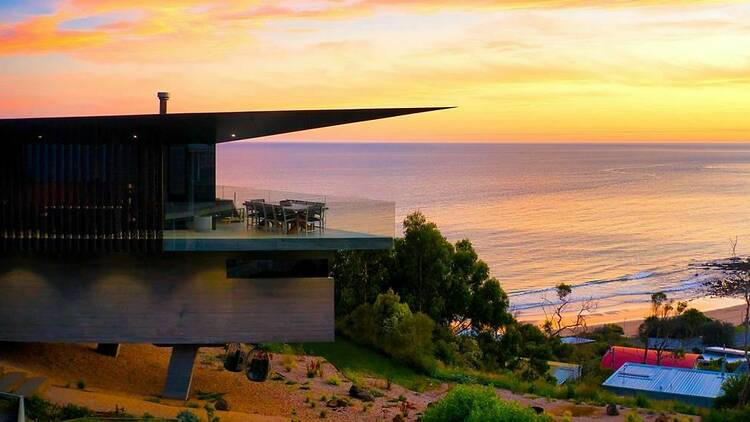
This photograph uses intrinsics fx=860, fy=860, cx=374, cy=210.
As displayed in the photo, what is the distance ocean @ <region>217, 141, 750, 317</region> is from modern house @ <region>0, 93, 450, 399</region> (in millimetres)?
37183

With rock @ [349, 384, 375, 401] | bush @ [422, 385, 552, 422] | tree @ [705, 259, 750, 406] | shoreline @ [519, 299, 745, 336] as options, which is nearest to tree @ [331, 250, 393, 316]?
rock @ [349, 384, 375, 401]

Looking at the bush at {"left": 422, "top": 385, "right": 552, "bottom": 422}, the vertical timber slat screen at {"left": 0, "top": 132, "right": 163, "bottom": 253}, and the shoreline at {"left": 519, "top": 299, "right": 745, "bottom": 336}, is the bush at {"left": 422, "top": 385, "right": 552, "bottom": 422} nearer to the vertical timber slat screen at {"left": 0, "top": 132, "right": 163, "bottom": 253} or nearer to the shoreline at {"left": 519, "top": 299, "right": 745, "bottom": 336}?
the vertical timber slat screen at {"left": 0, "top": 132, "right": 163, "bottom": 253}

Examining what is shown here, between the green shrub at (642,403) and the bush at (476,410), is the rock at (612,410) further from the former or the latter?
the bush at (476,410)

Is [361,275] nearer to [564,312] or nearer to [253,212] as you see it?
[253,212]

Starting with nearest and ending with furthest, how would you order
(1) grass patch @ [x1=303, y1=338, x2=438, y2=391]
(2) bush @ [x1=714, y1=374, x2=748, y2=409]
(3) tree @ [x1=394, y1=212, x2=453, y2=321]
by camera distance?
(2) bush @ [x1=714, y1=374, x2=748, y2=409]
(1) grass patch @ [x1=303, y1=338, x2=438, y2=391]
(3) tree @ [x1=394, y1=212, x2=453, y2=321]

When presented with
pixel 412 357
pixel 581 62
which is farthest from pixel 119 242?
pixel 581 62

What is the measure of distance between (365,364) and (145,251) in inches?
498

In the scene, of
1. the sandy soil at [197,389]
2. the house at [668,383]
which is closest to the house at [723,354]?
the house at [668,383]

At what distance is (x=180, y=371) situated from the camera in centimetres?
1858

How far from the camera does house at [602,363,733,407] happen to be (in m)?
27.7

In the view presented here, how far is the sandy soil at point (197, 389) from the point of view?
17703 millimetres

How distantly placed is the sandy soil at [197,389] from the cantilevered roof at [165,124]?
5.13m

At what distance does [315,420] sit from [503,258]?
53809 mm

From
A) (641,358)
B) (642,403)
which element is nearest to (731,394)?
(642,403)
